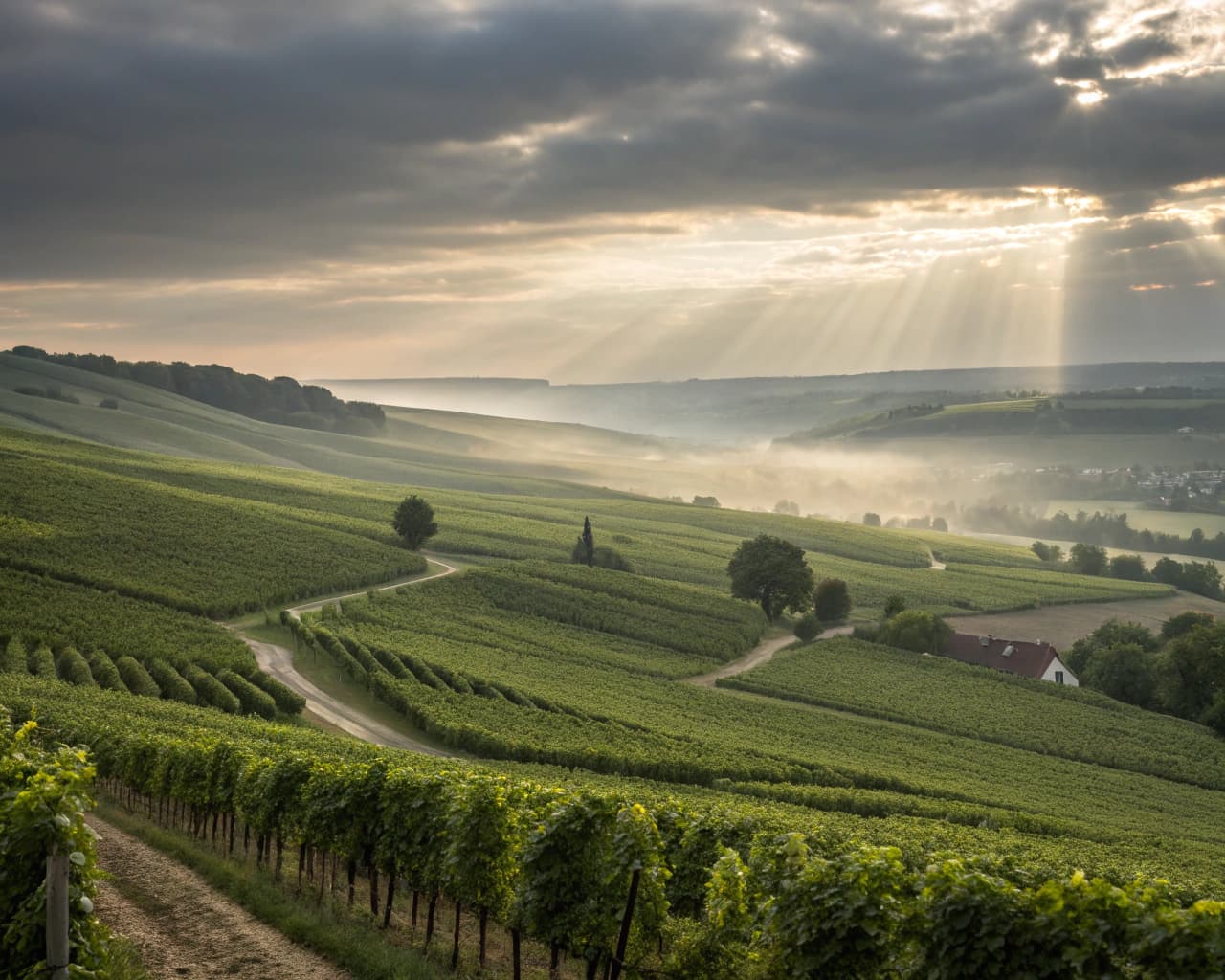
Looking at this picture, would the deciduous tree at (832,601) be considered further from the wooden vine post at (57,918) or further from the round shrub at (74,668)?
the wooden vine post at (57,918)

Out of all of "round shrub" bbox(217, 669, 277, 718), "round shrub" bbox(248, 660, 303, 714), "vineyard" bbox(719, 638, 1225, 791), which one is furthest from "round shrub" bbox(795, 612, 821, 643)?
"round shrub" bbox(217, 669, 277, 718)

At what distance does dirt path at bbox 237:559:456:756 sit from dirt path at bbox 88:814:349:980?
1112 inches

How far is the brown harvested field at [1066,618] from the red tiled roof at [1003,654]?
6926 mm

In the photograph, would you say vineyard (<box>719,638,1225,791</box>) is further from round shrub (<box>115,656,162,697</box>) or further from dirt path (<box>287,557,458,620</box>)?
round shrub (<box>115,656,162,697</box>)

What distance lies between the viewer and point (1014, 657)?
299ft

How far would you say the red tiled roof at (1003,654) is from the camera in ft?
293

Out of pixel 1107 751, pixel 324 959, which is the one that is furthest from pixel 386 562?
pixel 324 959

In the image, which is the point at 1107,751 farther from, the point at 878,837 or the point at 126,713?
the point at 126,713

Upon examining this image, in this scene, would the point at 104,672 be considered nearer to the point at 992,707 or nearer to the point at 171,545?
the point at 171,545

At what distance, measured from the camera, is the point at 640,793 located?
3925cm

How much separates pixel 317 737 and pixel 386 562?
5395cm

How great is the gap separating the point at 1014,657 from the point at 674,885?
77.6 meters

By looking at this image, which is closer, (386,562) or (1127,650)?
(1127,650)

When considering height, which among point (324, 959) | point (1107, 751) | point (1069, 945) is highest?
point (1069, 945)
